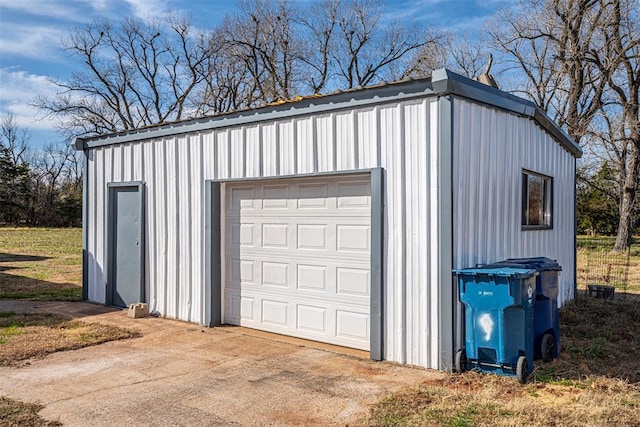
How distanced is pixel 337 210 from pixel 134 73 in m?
30.7

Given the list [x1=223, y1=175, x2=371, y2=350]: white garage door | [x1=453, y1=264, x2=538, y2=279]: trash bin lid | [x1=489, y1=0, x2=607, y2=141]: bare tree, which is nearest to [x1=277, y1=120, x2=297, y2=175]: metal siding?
[x1=223, y1=175, x2=371, y2=350]: white garage door

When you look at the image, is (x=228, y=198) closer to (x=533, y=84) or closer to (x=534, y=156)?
(x=534, y=156)

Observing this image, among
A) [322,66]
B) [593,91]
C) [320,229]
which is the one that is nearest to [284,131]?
[320,229]

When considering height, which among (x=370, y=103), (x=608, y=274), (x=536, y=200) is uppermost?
(x=370, y=103)

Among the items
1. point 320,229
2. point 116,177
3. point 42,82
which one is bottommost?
point 320,229

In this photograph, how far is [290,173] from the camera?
673 centimetres

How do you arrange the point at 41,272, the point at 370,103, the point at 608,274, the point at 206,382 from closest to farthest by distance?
the point at 206,382 → the point at 370,103 → the point at 608,274 → the point at 41,272

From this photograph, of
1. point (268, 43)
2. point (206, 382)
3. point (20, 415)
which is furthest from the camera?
point (268, 43)

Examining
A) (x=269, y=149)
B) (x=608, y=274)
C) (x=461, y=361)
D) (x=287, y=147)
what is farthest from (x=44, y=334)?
(x=608, y=274)

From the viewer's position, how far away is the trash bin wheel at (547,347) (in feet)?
18.2

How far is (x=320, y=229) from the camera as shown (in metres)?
6.66

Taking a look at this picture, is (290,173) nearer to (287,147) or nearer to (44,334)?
(287,147)

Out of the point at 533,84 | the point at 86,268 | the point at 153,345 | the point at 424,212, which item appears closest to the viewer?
the point at 424,212

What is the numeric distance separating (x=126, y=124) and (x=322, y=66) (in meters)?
12.6
